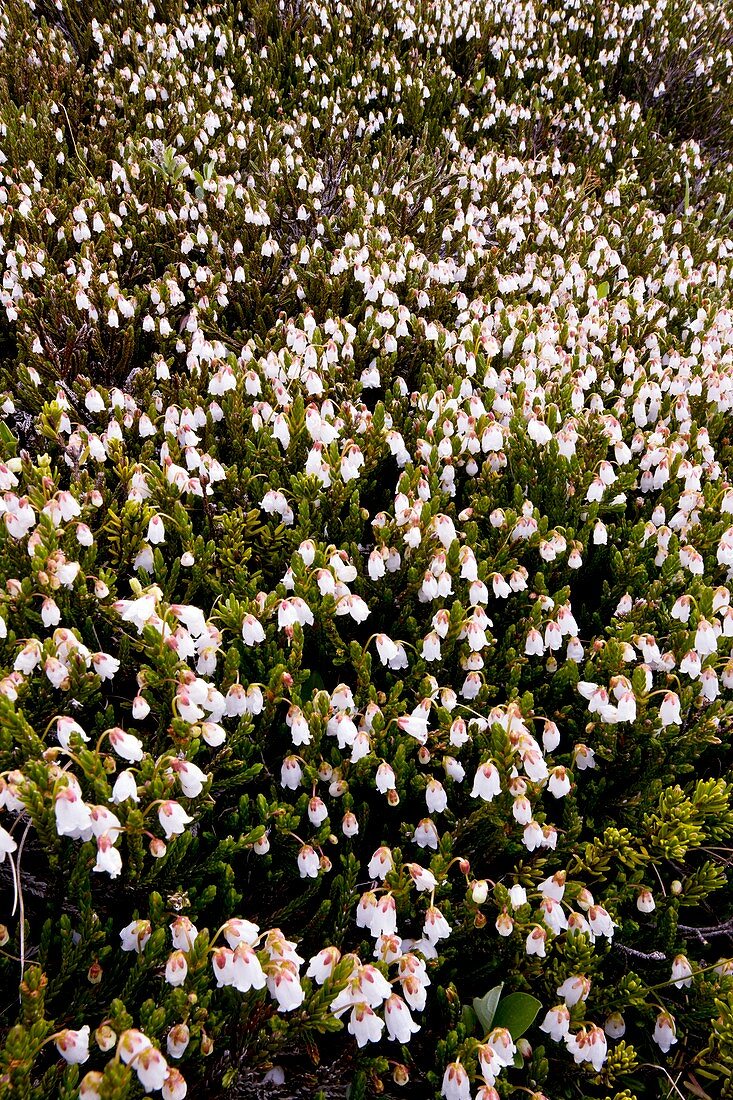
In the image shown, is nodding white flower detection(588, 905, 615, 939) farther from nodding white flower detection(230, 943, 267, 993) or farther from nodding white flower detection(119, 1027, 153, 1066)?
nodding white flower detection(119, 1027, 153, 1066)

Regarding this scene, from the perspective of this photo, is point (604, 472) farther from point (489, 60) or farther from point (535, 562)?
point (489, 60)

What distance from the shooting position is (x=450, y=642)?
2611 millimetres

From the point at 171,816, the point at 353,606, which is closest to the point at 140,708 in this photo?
the point at 171,816

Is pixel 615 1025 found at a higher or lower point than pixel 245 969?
lower

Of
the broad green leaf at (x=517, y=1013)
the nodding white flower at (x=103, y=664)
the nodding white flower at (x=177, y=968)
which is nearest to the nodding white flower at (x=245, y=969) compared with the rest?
the nodding white flower at (x=177, y=968)

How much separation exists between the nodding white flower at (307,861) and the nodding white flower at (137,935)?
1.38ft

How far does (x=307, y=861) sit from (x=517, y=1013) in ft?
2.20

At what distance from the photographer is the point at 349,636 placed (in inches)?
114

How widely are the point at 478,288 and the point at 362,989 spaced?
4420mm

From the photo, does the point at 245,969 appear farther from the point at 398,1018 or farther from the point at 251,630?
the point at 251,630

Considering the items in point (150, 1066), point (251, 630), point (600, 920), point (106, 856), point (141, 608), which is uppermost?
point (141, 608)

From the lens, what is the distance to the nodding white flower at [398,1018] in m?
1.75

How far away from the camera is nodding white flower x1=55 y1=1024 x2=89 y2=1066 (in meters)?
1.50

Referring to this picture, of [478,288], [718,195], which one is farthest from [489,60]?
[478,288]
